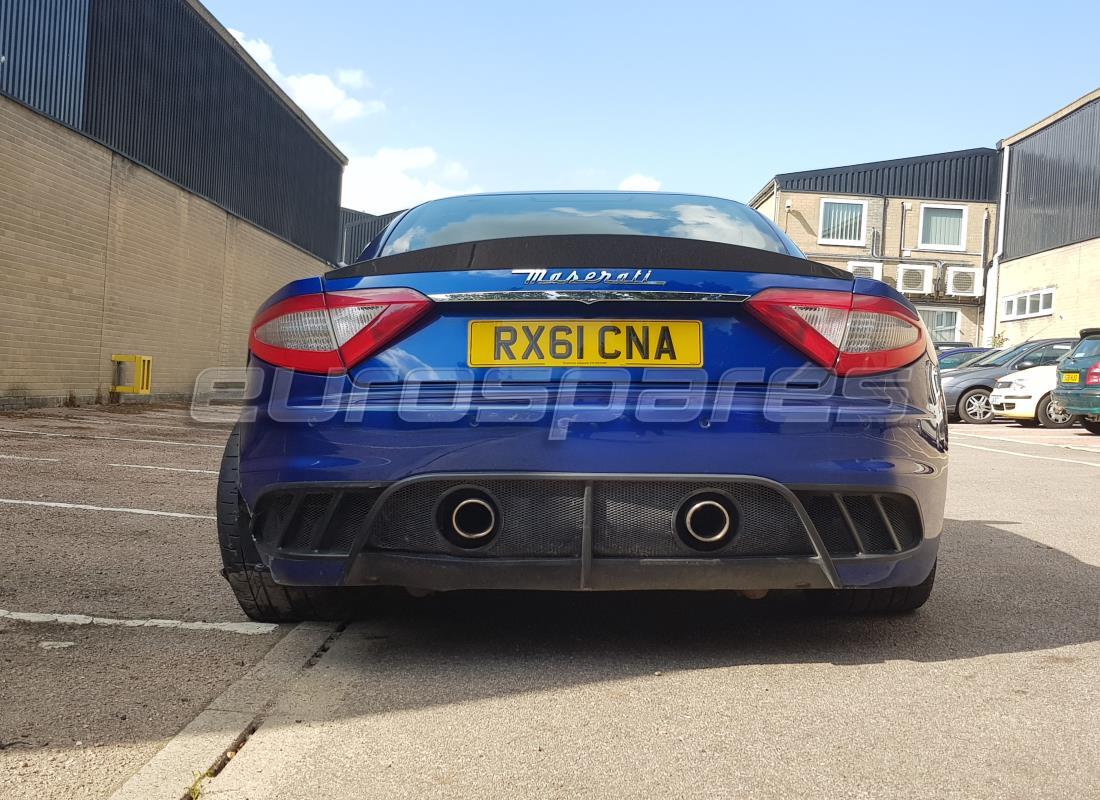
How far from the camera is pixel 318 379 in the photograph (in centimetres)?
273

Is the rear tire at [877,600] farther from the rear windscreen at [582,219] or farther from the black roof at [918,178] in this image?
the black roof at [918,178]

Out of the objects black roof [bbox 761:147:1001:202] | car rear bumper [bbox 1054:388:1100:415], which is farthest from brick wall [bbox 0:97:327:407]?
black roof [bbox 761:147:1001:202]

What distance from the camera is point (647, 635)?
3.16m

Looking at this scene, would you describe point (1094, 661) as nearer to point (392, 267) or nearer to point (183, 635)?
point (392, 267)

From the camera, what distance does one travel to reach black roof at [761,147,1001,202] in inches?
1468

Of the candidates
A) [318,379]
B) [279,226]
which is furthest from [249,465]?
[279,226]

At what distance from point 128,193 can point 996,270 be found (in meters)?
27.5

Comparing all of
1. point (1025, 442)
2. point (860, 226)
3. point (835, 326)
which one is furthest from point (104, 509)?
point (860, 226)

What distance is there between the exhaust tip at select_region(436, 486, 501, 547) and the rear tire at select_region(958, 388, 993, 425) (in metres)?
16.2

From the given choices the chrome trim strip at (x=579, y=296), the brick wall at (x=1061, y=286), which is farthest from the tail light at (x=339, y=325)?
the brick wall at (x=1061, y=286)

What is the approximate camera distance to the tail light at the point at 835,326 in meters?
2.72

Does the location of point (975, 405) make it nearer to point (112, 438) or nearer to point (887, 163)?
point (112, 438)

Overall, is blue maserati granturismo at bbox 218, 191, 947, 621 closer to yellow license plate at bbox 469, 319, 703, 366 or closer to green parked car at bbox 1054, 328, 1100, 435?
yellow license plate at bbox 469, 319, 703, 366

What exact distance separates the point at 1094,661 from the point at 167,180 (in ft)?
60.8
